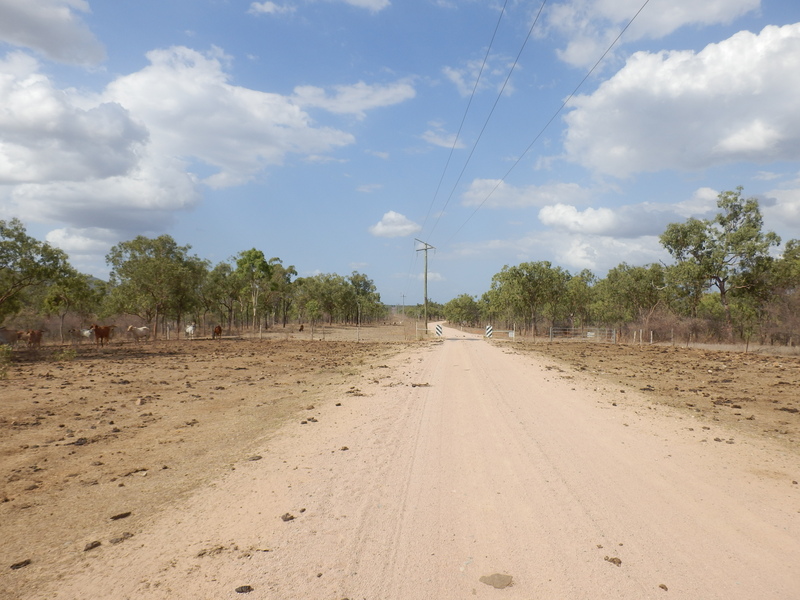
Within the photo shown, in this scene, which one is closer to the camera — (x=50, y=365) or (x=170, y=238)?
(x=50, y=365)

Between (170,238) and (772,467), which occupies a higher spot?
(170,238)

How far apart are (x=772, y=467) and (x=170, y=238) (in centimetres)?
4674

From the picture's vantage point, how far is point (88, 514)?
17.9 ft

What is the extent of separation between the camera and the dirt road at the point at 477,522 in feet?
13.0

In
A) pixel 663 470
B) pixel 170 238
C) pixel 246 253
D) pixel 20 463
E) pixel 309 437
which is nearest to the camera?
pixel 663 470

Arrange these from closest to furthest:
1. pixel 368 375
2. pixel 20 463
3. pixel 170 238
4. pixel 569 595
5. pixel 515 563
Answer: pixel 569 595 → pixel 515 563 → pixel 20 463 → pixel 368 375 → pixel 170 238

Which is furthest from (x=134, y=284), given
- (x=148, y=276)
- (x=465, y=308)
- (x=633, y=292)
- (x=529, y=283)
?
(x=465, y=308)

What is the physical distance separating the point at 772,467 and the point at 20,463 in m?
11.5

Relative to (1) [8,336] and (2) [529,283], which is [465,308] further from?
(1) [8,336]

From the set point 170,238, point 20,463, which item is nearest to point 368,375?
point 20,463

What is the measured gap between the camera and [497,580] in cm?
396

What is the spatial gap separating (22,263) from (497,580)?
31158mm

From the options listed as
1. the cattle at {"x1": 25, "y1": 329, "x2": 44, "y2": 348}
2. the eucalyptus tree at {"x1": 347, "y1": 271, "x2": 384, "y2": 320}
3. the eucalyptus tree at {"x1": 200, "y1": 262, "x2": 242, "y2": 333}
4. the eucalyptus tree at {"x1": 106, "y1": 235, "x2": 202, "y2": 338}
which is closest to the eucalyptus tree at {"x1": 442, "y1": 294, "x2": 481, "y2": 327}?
the eucalyptus tree at {"x1": 347, "y1": 271, "x2": 384, "y2": 320}

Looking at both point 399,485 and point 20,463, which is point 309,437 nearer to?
point 399,485
